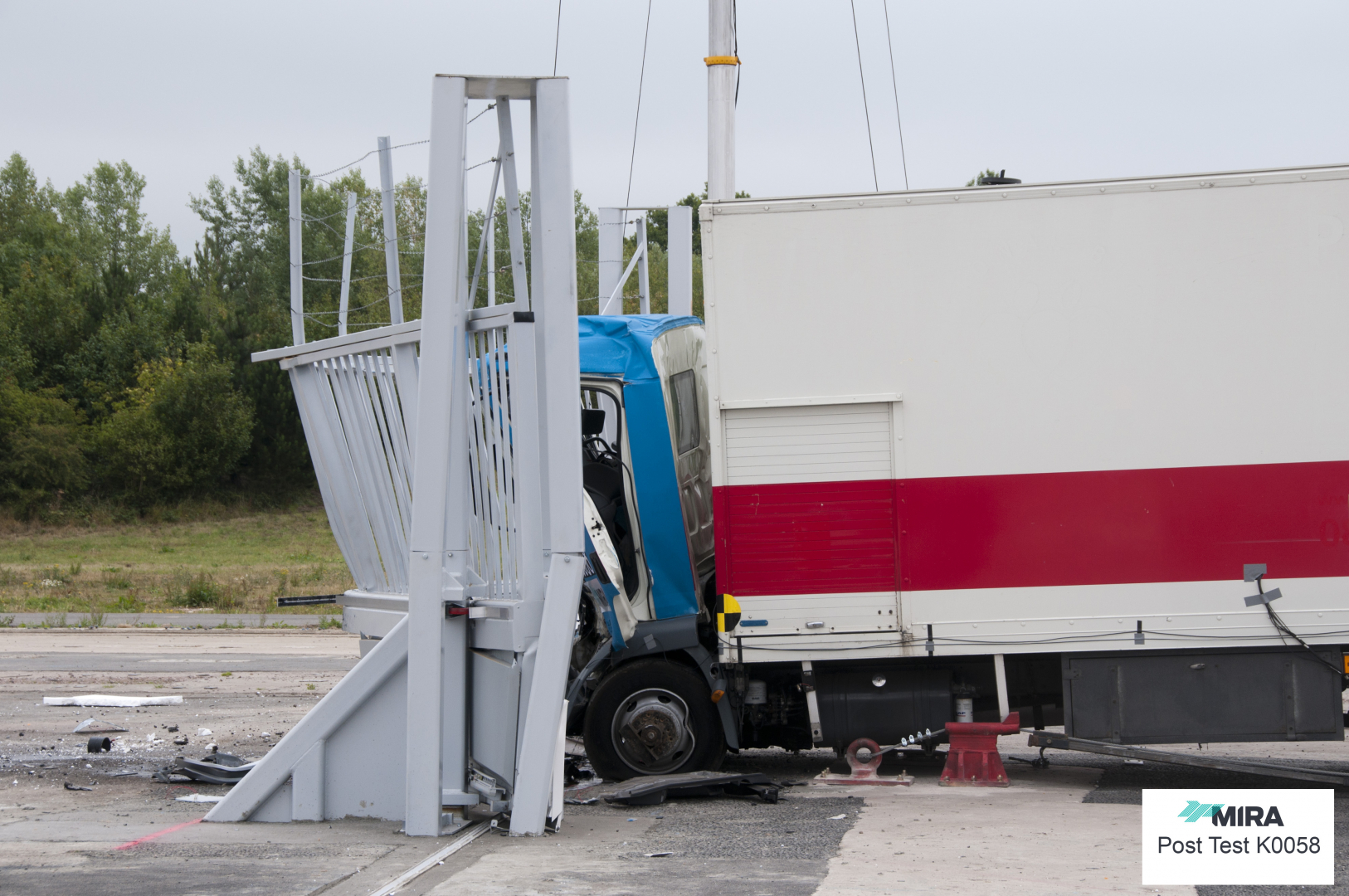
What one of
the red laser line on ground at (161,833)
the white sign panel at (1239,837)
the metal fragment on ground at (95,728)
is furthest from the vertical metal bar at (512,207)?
the metal fragment on ground at (95,728)

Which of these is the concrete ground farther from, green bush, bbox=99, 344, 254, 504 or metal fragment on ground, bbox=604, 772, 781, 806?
green bush, bbox=99, 344, 254, 504

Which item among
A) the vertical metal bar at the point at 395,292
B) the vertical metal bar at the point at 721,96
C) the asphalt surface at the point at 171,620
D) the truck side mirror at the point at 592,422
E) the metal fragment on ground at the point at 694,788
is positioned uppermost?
the vertical metal bar at the point at 721,96

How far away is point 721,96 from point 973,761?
7679 millimetres

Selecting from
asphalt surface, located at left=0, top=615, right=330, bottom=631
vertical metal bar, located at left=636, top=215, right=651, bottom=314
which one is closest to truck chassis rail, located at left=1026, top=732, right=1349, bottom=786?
vertical metal bar, located at left=636, top=215, right=651, bottom=314

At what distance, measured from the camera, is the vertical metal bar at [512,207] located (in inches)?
256

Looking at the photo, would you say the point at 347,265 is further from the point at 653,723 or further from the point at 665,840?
the point at 665,840

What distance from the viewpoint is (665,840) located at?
6219 mm

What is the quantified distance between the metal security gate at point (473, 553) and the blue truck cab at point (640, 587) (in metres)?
1.01

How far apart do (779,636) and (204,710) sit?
20.4 feet

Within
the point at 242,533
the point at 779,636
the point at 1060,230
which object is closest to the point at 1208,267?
the point at 1060,230

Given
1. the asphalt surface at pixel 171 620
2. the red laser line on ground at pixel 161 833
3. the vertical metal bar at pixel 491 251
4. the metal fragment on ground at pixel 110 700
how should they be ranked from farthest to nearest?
the asphalt surface at pixel 171 620 → the metal fragment on ground at pixel 110 700 → the vertical metal bar at pixel 491 251 → the red laser line on ground at pixel 161 833

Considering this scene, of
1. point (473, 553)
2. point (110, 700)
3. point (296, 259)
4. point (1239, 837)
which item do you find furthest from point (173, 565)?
point (1239, 837)

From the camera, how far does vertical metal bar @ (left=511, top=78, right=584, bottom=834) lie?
6289 millimetres

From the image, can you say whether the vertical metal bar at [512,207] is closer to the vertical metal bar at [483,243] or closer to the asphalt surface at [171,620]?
the vertical metal bar at [483,243]
